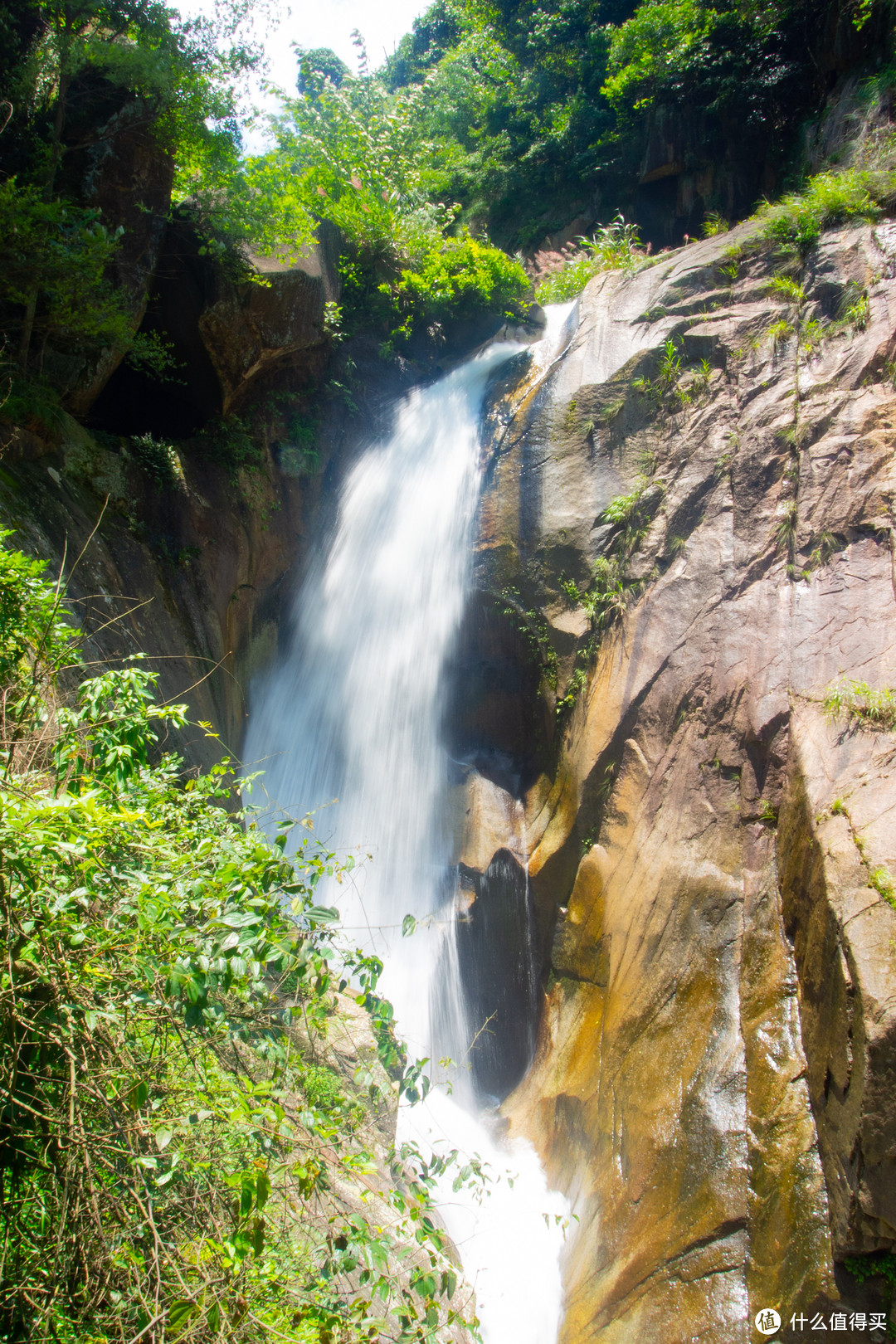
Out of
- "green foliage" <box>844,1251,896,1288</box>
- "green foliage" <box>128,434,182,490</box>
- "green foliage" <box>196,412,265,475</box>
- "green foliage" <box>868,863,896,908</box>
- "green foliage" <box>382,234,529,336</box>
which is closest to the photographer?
"green foliage" <box>844,1251,896,1288</box>

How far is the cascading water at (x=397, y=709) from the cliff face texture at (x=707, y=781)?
58 cm

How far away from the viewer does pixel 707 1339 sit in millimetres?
3631

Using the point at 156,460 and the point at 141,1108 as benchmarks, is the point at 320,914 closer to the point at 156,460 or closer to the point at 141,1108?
the point at 141,1108

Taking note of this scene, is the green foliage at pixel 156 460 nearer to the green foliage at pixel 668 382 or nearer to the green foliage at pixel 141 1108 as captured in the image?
the green foliage at pixel 668 382

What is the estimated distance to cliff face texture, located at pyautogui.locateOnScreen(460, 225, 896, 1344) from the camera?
3730 mm

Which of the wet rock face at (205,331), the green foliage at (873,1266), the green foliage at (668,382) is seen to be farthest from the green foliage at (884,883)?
the wet rock face at (205,331)

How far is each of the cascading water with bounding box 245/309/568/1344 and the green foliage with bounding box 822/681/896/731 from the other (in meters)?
4.76

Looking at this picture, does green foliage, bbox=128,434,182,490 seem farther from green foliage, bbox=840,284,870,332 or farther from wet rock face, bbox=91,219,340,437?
green foliage, bbox=840,284,870,332

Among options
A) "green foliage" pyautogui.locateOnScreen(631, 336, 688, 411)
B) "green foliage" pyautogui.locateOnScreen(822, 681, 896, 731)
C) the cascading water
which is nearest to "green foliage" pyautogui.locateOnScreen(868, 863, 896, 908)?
"green foliage" pyautogui.locateOnScreen(822, 681, 896, 731)

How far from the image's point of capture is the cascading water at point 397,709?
313 inches

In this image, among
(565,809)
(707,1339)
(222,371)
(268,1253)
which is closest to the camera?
(268,1253)

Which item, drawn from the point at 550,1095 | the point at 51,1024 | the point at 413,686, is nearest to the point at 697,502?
the point at 413,686

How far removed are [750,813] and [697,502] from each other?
3234 mm

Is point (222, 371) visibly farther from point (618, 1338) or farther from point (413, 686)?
point (618, 1338)
